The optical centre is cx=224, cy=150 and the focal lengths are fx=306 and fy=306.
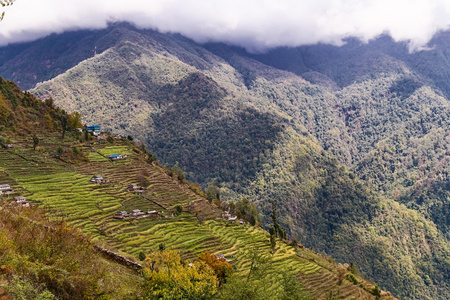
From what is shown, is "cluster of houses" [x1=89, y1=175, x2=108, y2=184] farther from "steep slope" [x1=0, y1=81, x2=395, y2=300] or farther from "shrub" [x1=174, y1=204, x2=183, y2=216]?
"shrub" [x1=174, y1=204, x2=183, y2=216]

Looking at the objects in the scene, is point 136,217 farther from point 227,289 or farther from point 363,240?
point 363,240

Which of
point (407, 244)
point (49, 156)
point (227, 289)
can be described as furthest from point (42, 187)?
point (407, 244)

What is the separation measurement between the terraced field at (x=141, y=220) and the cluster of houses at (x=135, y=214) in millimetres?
1094

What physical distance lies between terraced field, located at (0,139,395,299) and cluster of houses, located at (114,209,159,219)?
1094mm

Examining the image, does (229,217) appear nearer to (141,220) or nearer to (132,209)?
(141,220)

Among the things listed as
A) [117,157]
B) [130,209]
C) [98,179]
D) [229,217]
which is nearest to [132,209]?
[130,209]

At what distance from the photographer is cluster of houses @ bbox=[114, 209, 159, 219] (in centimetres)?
5760

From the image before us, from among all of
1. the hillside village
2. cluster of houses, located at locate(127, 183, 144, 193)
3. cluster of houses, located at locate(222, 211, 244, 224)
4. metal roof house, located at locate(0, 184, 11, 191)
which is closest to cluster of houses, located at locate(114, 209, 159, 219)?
the hillside village

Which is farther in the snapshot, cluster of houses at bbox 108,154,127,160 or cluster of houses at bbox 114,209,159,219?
cluster of houses at bbox 108,154,127,160

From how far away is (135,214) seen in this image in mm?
60094

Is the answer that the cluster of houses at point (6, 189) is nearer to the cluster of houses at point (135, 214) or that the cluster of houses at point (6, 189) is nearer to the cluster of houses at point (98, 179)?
the cluster of houses at point (98, 179)

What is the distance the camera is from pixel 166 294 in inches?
899

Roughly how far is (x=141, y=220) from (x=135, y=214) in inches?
67.9

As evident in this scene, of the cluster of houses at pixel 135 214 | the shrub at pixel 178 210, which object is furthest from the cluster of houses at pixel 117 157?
the shrub at pixel 178 210
